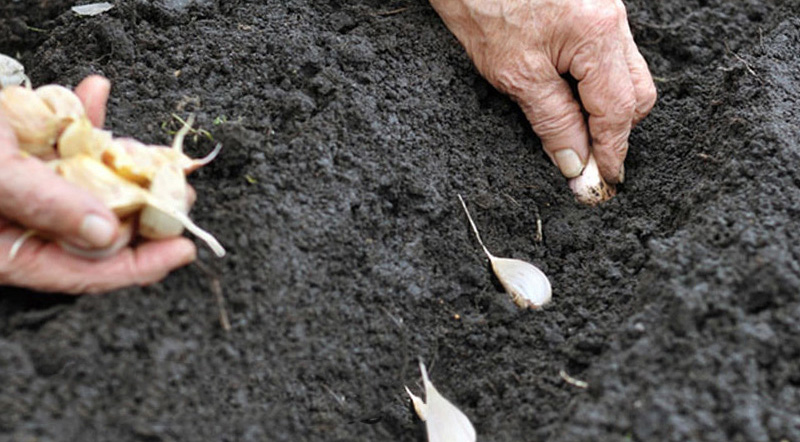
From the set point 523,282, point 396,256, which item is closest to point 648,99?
point 523,282

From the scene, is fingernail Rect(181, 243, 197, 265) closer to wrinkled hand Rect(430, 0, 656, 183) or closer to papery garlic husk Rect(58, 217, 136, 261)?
papery garlic husk Rect(58, 217, 136, 261)

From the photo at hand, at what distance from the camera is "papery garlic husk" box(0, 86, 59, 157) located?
1.24 metres

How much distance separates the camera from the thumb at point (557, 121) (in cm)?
182

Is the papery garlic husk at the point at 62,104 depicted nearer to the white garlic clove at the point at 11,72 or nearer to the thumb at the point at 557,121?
the white garlic clove at the point at 11,72

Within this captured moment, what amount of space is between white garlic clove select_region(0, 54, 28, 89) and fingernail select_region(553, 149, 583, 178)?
4.13ft

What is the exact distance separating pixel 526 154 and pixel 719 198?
451 millimetres

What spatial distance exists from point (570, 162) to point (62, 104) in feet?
3.63

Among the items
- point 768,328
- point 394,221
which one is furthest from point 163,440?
point 768,328

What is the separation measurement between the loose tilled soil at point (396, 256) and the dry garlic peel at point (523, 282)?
25 millimetres

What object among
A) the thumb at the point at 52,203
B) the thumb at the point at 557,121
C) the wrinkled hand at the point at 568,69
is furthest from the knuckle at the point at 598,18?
the thumb at the point at 52,203

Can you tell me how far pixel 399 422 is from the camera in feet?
4.64

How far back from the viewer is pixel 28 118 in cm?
124

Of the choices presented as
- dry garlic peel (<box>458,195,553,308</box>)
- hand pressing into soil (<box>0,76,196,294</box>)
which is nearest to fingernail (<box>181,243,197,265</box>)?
hand pressing into soil (<box>0,76,196,294</box>)

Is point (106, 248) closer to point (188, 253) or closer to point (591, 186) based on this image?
point (188, 253)
